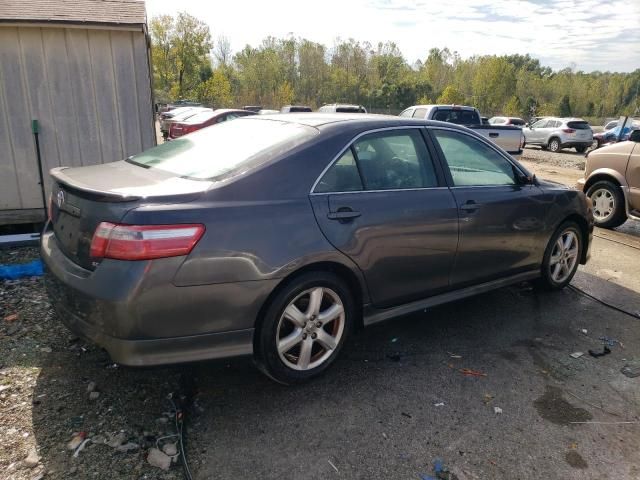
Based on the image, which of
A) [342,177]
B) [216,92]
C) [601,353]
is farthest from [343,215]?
[216,92]

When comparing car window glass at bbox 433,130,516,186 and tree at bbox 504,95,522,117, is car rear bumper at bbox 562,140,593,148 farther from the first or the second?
tree at bbox 504,95,522,117

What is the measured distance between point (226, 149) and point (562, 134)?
24.2 m

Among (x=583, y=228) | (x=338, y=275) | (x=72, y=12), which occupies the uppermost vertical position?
(x=72, y=12)

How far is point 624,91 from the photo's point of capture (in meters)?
84.7

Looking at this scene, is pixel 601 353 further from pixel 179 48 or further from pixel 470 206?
pixel 179 48

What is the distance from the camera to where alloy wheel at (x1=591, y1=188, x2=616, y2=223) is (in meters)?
7.88

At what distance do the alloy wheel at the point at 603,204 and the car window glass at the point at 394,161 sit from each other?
5590mm

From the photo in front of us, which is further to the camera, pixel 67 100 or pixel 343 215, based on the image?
pixel 67 100

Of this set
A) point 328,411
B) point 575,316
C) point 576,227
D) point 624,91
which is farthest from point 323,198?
point 624,91

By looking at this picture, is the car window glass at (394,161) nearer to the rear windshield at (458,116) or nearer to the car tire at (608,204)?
the car tire at (608,204)

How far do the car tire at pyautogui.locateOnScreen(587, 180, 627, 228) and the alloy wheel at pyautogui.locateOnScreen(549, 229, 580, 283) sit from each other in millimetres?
3215

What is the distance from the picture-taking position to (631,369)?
365cm

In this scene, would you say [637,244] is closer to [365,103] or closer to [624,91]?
[365,103]

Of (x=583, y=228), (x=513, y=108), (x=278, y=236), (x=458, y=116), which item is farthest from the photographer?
(x=513, y=108)
